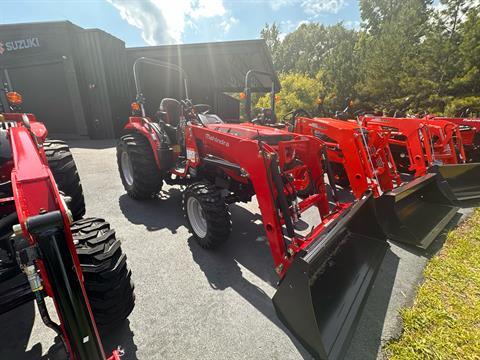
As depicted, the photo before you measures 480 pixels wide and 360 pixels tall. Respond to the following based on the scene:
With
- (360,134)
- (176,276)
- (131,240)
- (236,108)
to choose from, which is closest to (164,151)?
(131,240)

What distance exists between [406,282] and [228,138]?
237 cm

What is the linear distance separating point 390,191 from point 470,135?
4.57 m

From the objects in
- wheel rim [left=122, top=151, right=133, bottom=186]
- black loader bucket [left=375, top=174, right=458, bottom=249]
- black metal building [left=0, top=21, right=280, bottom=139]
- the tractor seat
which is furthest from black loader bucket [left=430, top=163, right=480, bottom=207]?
black metal building [left=0, top=21, right=280, bottom=139]

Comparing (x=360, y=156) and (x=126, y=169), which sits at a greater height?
(x=360, y=156)

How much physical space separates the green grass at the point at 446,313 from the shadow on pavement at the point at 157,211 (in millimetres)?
2789

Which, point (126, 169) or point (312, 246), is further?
point (126, 169)

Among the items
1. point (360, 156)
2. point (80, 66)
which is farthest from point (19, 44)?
point (360, 156)

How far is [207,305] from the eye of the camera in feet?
7.38

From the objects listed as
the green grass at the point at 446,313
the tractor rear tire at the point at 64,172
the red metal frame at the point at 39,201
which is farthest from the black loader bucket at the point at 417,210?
the tractor rear tire at the point at 64,172

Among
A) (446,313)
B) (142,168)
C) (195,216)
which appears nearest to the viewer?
(446,313)

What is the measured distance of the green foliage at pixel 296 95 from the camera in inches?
776

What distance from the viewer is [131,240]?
10.9ft

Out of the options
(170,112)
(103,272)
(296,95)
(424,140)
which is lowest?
(103,272)

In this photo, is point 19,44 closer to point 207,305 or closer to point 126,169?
point 126,169
